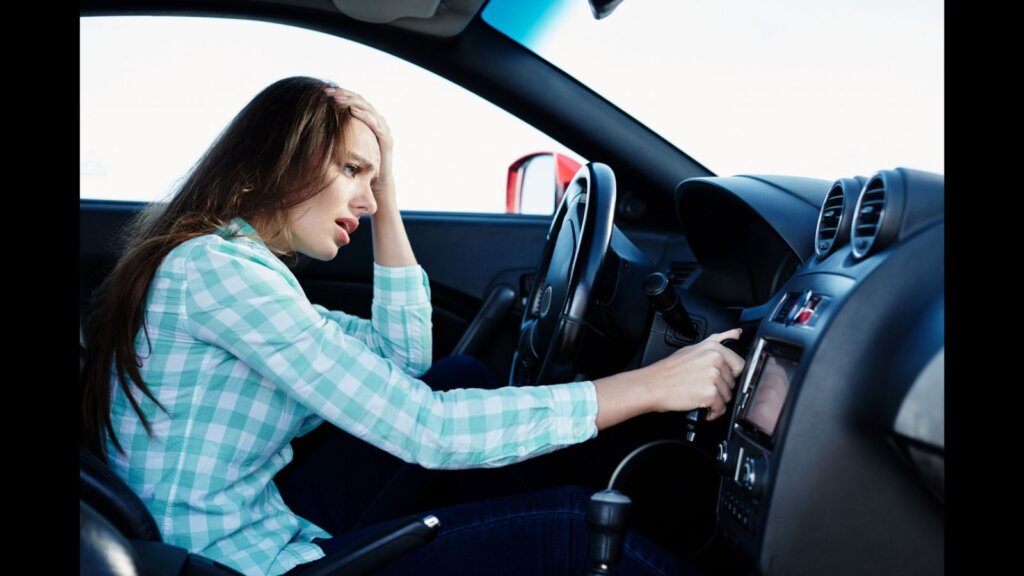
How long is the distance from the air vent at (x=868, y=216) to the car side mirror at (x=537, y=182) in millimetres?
1176

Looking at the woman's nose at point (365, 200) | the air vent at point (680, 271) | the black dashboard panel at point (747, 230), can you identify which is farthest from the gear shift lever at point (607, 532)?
the air vent at point (680, 271)

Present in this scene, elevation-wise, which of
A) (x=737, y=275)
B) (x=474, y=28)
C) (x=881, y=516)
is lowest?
(x=881, y=516)

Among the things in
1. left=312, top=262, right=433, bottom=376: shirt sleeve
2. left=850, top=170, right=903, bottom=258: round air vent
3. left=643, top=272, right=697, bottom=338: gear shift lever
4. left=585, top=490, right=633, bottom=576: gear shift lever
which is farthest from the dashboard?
left=312, top=262, right=433, bottom=376: shirt sleeve

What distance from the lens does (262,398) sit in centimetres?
98

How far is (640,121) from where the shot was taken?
1944 mm

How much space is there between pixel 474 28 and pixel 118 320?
1.19 metres

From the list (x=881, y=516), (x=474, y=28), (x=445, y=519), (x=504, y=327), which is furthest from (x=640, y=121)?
(x=881, y=516)

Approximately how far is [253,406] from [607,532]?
42cm

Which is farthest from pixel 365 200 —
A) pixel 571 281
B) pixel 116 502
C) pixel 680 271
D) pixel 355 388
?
pixel 680 271

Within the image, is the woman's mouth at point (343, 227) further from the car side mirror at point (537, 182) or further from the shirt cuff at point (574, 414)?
the car side mirror at point (537, 182)

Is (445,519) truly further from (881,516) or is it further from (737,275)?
(737,275)

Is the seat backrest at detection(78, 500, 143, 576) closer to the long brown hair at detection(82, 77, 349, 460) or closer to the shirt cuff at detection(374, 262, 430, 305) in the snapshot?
the long brown hair at detection(82, 77, 349, 460)

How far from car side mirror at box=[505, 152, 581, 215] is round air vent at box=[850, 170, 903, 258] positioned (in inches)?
46.5
